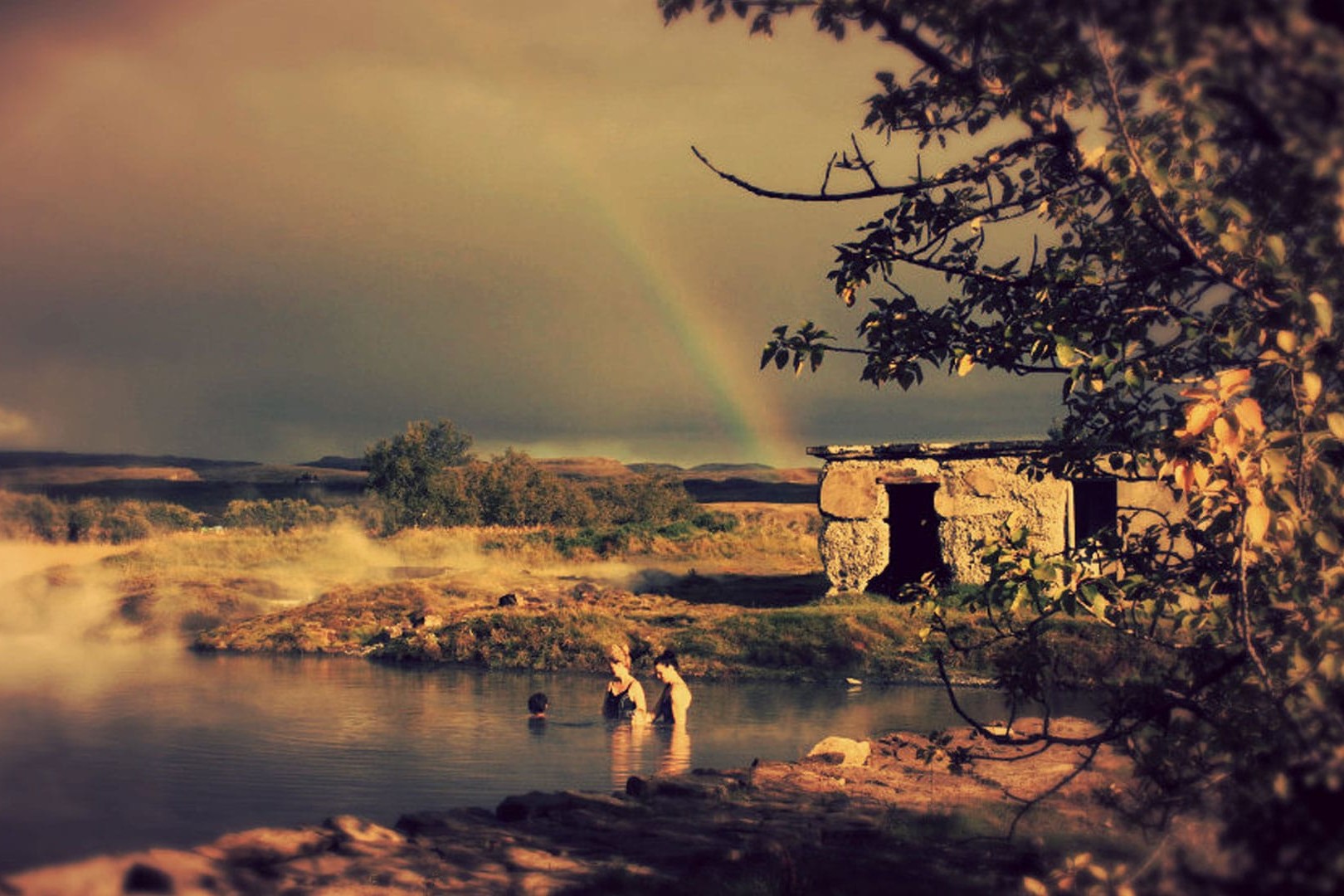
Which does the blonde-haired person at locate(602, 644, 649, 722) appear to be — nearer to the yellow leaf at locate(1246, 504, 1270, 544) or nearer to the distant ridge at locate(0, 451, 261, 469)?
the yellow leaf at locate(1246, 504, 1270, 544)

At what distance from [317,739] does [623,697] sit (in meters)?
3.18

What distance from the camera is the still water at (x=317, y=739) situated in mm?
9805

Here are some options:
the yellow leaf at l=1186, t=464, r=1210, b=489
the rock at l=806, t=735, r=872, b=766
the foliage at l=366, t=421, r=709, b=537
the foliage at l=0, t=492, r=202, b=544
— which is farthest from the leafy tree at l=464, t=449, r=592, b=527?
the yellow leaf at l=1186, t=464, r=1210, b=489

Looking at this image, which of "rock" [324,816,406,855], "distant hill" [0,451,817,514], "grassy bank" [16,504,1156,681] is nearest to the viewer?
"rock" [324,816,406,855]

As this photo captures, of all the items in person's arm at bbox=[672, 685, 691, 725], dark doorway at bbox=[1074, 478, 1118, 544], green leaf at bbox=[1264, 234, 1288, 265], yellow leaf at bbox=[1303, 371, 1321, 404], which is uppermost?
green leaf at bbox=[1264, 234, 1288, 265]

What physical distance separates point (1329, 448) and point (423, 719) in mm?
11049

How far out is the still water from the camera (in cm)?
980

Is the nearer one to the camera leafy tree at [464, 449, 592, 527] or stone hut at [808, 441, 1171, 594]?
stone hut at [808, 441, 1171, 594]

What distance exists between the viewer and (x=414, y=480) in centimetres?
4775

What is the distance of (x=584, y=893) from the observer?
6629 millimetres

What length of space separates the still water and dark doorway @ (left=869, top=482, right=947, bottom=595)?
718cm

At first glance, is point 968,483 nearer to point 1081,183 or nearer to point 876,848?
point 876,848

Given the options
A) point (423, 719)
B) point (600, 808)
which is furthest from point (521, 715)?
point (600, 808)

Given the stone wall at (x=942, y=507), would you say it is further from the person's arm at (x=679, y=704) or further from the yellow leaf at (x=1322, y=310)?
the yellow leaf at (x=1322, y=310)
